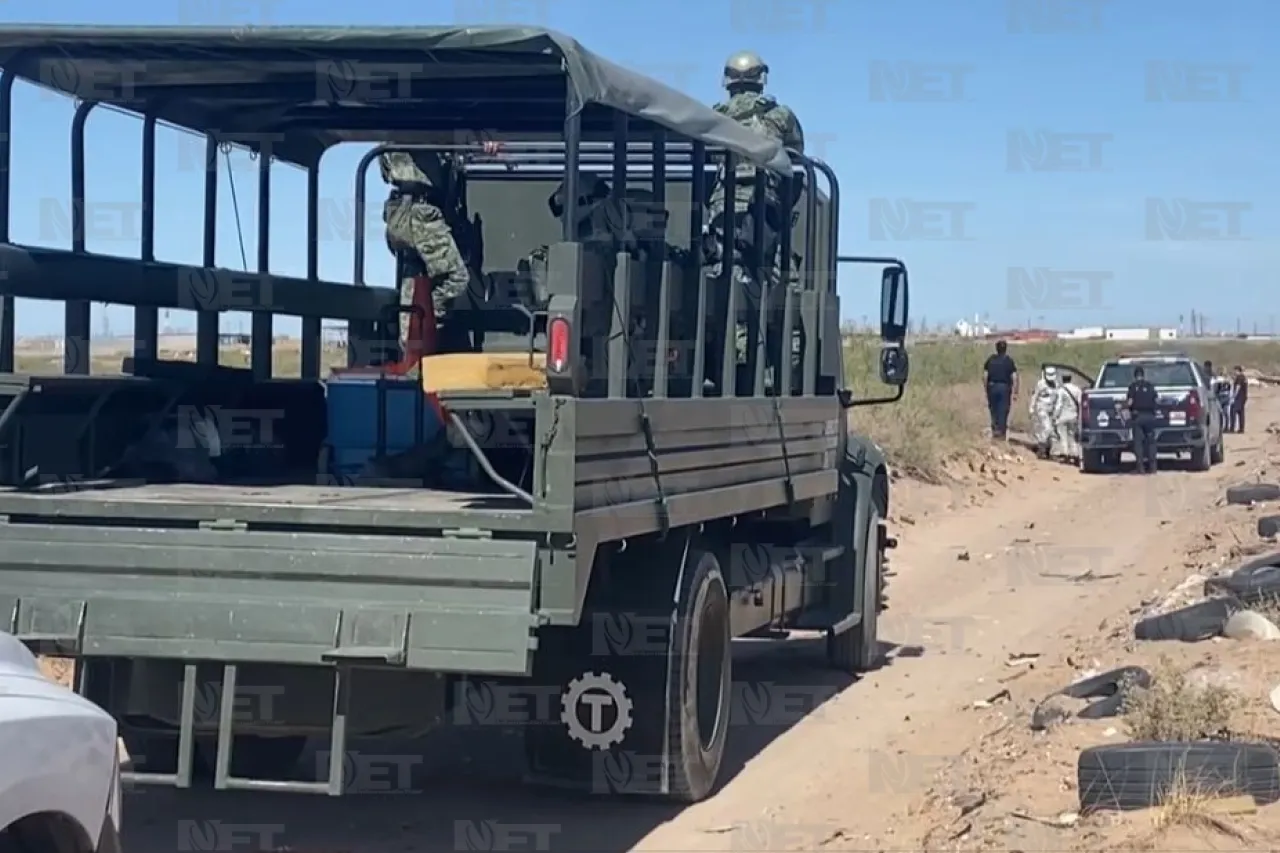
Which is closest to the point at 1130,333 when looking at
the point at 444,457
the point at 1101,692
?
the point at 1101,692

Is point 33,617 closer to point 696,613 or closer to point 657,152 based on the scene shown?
point 696,613

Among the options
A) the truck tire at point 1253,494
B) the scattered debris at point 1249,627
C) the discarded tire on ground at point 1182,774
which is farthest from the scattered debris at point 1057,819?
the truck tire at point 1253,494

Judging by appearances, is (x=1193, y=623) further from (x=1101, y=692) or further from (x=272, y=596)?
(x=272, y=596)

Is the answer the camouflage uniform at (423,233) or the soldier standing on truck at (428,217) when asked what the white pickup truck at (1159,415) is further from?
the camouflage uniform at (423,233)

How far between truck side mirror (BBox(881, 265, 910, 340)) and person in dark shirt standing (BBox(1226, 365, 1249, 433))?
27.5m

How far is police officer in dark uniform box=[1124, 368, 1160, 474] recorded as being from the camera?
1046 inches

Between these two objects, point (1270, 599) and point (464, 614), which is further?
point (1270, 599)

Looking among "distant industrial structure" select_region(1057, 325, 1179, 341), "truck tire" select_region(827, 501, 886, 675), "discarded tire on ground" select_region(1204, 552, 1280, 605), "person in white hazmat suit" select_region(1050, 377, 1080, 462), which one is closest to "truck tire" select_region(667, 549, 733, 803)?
"truck tire" select_region(827, 501, 886, 675)

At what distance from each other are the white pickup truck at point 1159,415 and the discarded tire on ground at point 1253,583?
15.5 meters

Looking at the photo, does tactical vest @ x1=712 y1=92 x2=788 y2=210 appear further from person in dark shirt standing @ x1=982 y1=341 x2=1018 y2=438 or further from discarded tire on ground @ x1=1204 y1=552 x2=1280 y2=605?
person in dark shirt standing @ x1=982 y1=341 x2=1018 y2=438

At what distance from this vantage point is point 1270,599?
1048 centimetres

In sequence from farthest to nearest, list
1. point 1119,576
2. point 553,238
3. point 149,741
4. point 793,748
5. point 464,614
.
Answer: point 1119,576 < point 553,238 < point 793,748 < point 149,741 < point 464,614

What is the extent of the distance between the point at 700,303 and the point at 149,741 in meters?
2.90

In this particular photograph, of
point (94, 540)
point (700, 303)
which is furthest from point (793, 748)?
point (94, 540)
